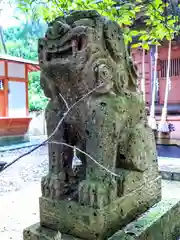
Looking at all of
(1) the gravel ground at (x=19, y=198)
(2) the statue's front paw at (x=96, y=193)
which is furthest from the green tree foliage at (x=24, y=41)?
(2) the statue's front paw at (x=96, y=193)

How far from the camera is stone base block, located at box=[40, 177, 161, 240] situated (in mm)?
1223

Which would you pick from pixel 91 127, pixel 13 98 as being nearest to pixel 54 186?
pixel 91 127

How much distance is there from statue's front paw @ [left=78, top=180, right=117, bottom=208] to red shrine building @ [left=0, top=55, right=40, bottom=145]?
7.76 m

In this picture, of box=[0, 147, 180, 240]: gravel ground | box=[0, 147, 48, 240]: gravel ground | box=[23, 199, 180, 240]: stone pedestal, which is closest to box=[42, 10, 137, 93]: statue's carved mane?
box=[23, 199, 180, 240]: stone pedestal

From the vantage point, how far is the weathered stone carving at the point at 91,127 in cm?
122

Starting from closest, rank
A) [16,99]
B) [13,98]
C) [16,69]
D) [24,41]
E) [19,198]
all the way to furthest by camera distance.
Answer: [19,198] → [16,69] → [13,98] → [16,99] → [24,41]

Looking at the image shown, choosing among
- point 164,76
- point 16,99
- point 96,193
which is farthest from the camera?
point 16,99

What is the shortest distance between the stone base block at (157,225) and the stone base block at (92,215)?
40 millimetres

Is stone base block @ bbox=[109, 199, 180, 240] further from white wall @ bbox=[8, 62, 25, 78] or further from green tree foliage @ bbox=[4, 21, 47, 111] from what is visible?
green tree foliage @ bbox=[4, 21, 47, 111]

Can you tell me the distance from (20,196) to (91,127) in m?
1.80

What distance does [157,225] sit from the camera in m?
1.42

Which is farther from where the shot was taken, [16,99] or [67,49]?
[16,99]

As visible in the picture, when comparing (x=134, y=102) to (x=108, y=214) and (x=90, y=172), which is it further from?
(x=108, y=214)

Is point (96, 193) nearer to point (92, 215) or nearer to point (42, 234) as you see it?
point (92, 215)
